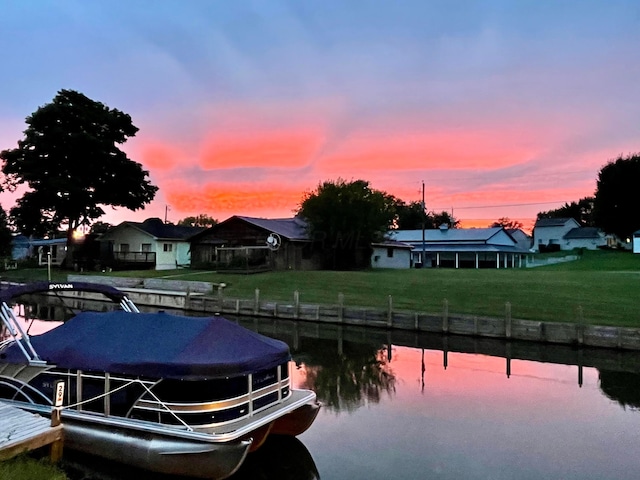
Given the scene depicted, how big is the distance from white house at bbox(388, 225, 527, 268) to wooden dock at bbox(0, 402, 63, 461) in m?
60.0

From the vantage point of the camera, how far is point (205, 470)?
8562 millimetres

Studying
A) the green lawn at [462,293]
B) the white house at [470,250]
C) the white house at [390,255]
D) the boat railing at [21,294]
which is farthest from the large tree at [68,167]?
the boat railing at [21,294]

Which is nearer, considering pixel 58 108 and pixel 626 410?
pixel 626 410

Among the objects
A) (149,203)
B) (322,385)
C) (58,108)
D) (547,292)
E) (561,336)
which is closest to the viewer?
(322,385)

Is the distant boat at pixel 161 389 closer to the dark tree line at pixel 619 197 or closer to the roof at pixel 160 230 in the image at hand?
the roof at pixel 160 230

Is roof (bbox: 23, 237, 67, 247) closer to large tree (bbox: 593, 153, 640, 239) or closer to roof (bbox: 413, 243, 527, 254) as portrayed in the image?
roof (bbox: 413, 243, 527, 254)

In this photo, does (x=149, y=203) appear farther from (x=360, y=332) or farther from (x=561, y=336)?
(x=561, y=336)

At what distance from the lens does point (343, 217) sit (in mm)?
48844

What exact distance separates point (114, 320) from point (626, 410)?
12058mm

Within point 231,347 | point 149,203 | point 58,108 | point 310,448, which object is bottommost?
point 310,448

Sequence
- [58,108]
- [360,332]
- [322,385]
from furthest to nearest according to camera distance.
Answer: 1. [58,108]
2. [360,332]
3. [322,385]

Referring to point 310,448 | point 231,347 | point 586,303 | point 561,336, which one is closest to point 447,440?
point 310,448

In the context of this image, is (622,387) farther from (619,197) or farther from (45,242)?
(45,242)

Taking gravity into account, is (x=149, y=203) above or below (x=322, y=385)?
above
